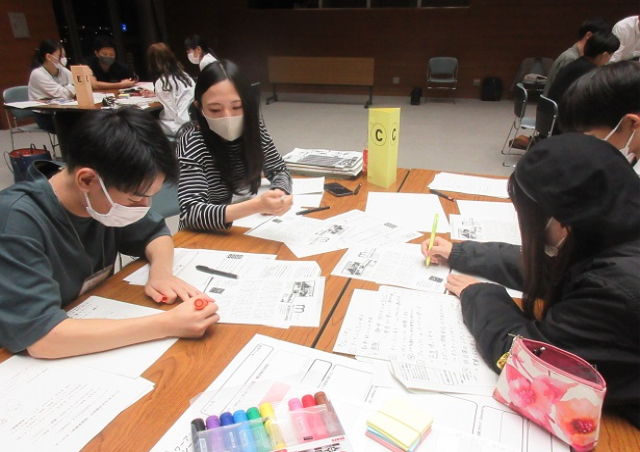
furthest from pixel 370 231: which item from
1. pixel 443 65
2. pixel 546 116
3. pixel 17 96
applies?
pixel 443 65

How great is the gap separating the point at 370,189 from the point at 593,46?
110 inches

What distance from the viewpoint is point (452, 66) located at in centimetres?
727

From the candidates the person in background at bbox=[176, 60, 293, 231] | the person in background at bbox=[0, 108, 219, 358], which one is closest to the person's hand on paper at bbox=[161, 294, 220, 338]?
the person in background at bbox=[0, 108, 219, 358]

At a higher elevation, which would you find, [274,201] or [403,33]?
[403,33]

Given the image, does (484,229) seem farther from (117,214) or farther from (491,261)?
(117,214)

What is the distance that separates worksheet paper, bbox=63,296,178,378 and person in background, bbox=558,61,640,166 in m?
1.44

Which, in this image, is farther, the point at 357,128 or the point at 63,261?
the point at 357,128

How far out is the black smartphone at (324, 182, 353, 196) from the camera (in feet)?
5.82

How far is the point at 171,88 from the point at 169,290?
10.0 feet

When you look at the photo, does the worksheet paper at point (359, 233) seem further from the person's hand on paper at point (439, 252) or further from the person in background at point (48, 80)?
the person in background at point (48, 80)

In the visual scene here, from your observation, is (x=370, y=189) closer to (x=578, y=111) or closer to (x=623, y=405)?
(x=578, y=111)

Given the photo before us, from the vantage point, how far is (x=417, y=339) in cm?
92

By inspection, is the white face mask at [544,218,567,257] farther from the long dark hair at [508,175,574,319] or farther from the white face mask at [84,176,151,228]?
the white face mask at [84,176,151,228]

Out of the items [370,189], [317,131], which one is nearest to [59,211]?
[370,189]
